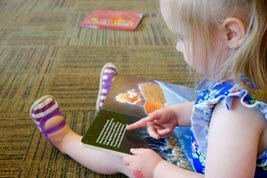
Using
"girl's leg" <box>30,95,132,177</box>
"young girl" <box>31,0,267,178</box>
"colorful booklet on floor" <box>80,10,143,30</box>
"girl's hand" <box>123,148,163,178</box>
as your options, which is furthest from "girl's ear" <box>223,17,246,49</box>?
"colorful booklet on floor" <box>80,10,143,30</box>

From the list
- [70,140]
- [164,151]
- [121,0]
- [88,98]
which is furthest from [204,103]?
[121,0]

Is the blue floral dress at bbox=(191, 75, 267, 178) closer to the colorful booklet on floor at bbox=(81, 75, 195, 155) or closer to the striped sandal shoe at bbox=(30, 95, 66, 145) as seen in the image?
the colorful booklet on floor at bbox=(81, 75, 195, 155)

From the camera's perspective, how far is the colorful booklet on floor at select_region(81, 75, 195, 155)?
0.64m

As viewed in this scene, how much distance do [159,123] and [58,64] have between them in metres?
0.64

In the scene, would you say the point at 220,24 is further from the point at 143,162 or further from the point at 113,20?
the point at 113,20

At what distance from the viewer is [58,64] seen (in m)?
1.20

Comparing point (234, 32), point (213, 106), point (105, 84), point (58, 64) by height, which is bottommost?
point (58, 64)

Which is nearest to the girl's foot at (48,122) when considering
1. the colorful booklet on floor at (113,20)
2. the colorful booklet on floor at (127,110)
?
the colorful booklet on floor at (127,110)

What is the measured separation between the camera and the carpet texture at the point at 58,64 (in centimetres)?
77

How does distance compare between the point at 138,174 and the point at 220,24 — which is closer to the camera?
the point at 220,24

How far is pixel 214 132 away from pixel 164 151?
8.4 inches

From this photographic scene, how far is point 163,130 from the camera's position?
0.66 metres

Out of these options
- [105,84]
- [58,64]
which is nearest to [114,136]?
[105,84]

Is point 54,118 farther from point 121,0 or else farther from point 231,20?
point 121,0
